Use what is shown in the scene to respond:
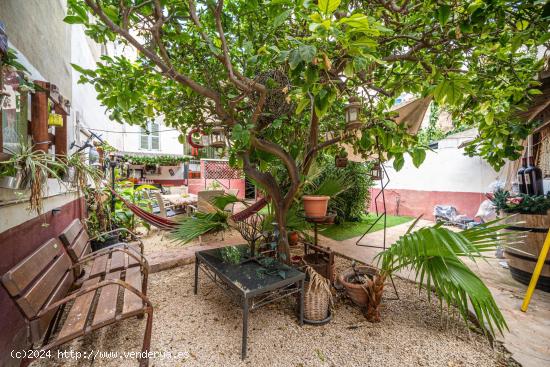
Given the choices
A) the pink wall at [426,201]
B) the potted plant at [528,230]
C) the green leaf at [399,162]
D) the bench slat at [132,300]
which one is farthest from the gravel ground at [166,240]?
the pink wall at [426,201]

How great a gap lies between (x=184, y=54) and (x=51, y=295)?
7.93ft

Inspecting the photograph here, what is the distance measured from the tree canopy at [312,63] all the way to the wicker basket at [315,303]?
2.96ft

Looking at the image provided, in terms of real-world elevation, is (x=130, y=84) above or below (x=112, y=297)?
above

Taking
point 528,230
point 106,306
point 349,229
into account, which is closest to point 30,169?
point 106,306

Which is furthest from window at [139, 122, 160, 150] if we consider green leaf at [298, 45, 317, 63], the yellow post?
the yellow post

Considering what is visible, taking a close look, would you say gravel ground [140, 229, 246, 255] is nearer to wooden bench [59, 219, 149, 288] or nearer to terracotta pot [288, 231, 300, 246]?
terracotta pot [288, 231, 300, 246]

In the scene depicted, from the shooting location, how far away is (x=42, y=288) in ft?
4.63

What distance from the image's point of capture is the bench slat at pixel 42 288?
4.00 ft

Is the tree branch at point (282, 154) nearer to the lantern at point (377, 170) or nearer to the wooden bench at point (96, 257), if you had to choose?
the lantern at point (377, 170)

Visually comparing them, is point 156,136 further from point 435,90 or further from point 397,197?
point 435,90

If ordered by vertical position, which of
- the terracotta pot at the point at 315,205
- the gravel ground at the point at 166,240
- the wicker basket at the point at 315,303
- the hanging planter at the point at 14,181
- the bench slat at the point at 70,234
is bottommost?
the gravel ground at the point at 166,240

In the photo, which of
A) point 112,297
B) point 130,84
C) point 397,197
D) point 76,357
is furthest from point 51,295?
point 397,197

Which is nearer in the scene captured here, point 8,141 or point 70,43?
point 8,141

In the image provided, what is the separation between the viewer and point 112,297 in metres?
1.67
